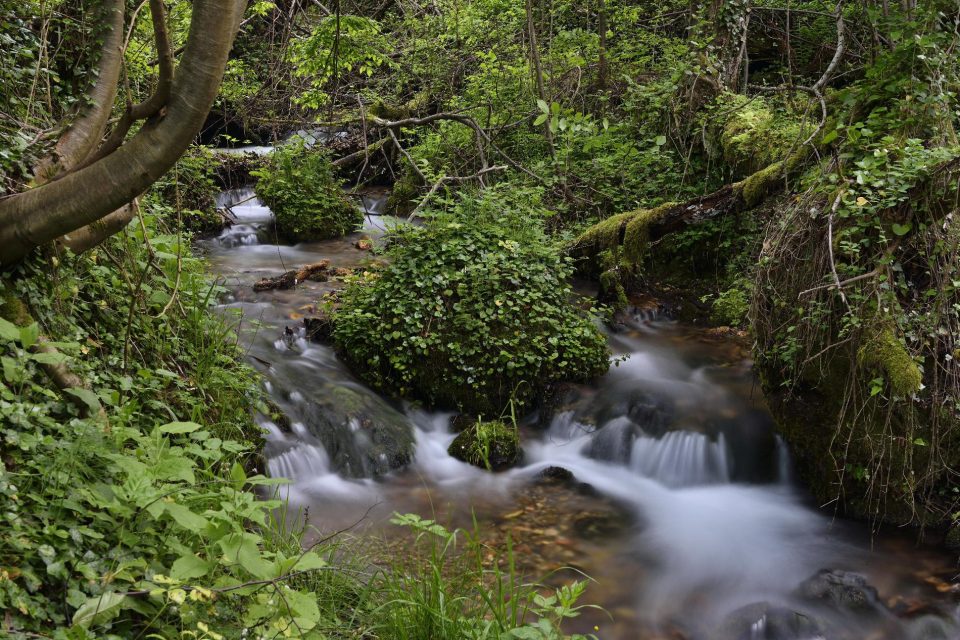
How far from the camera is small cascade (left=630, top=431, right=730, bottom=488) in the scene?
6.21 m

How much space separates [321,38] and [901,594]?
20.3 ft

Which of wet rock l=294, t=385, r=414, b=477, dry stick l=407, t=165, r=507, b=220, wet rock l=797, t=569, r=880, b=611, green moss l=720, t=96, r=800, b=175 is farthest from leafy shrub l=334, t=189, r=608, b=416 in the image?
green moss l=720, t=96, r=800, b=175

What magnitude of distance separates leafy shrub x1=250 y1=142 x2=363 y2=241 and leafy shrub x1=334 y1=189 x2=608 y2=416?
4.76 metres

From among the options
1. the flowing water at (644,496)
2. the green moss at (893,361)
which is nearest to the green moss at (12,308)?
the flowing water at (644,496)

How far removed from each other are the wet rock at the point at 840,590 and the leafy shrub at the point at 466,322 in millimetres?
2927

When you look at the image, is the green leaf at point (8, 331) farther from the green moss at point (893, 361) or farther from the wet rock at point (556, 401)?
the wet rock at point (556, 401)

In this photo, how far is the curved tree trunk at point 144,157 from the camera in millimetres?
2537

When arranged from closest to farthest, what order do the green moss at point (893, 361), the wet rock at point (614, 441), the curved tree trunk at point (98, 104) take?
the curved tree trunk at point (98, 104)
the green moss at point (893, 361)
the wet rock at point (614, 441)

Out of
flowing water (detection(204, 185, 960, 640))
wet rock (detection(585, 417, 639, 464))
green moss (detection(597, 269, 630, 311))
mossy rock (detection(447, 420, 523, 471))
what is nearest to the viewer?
flowing water (detection(204, 185, 960, 640))

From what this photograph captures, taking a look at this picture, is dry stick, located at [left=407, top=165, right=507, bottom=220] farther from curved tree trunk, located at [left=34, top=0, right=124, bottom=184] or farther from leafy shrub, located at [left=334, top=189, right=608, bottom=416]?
curved tree trunk, located at [left=34, top=0, right=124, bottom=184]

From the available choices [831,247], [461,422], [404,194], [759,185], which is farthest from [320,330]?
[404,194]

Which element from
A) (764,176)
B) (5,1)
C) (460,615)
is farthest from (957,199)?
(5,1)

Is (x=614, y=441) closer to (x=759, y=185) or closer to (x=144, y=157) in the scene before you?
(x=759, y=185)

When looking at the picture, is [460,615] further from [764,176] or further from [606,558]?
[764,176]
